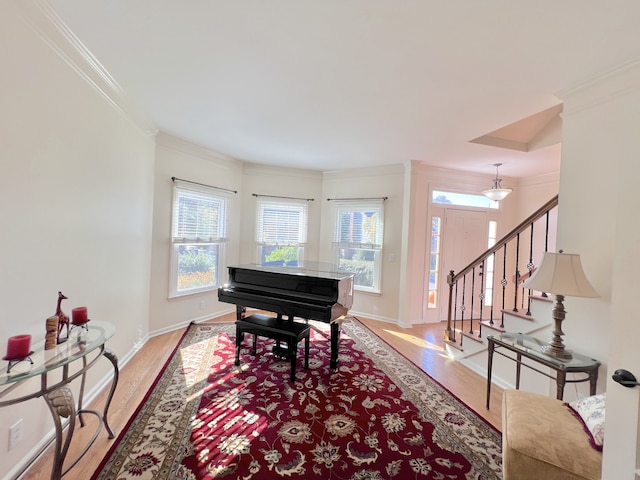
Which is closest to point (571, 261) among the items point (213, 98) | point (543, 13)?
point (543, 13)

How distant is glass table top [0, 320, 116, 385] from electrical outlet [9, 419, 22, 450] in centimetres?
47

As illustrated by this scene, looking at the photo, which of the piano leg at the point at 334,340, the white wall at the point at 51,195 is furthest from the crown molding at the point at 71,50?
the piano leg at the point at 334,340

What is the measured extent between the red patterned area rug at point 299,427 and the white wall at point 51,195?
68 centimetres

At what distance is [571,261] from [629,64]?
135cm

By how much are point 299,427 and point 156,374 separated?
161 cm

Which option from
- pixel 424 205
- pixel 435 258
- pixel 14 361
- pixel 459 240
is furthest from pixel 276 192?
pixel 14 361

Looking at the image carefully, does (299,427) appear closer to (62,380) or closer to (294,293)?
(294,293)

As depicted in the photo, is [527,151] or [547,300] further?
[527,151]

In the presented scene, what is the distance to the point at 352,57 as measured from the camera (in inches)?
74.4

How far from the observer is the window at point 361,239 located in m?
4.76

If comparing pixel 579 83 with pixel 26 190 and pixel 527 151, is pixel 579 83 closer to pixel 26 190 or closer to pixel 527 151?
pixel 527 151

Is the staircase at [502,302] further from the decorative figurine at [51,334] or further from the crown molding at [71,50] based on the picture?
the crown molding at [71,50]

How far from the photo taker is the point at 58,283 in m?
1.84

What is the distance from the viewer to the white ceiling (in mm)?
1506
